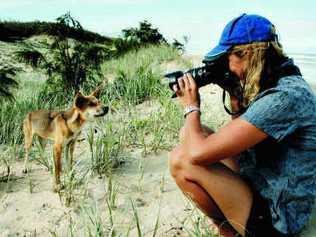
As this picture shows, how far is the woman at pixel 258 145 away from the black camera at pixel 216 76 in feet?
0.16

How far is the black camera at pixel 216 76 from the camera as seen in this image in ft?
10.3

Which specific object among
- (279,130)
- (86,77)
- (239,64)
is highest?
(239,64)

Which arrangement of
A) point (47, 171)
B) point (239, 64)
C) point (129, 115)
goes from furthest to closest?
point (129, 115)
point (47, 171)
point (239, 64)

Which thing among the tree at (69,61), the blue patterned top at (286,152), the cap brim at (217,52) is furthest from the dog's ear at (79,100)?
the tree at (69,61)

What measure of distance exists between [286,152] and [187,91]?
0.67m

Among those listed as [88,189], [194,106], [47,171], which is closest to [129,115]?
[47,171]

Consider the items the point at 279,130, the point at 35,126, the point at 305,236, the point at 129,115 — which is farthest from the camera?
the point at 129,115

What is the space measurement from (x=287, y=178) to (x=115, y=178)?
2.03 meters

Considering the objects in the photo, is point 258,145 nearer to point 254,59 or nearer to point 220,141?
point 220,141

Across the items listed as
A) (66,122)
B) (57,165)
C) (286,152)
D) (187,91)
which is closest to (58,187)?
(57,165)

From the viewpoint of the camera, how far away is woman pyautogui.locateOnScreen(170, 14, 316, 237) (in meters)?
2.80

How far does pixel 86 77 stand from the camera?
9625 mm

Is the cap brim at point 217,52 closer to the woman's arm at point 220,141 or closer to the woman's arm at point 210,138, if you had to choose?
the woman's arm at point 210,138

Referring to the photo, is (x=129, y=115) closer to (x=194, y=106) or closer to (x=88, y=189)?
(x=88, y=189)
